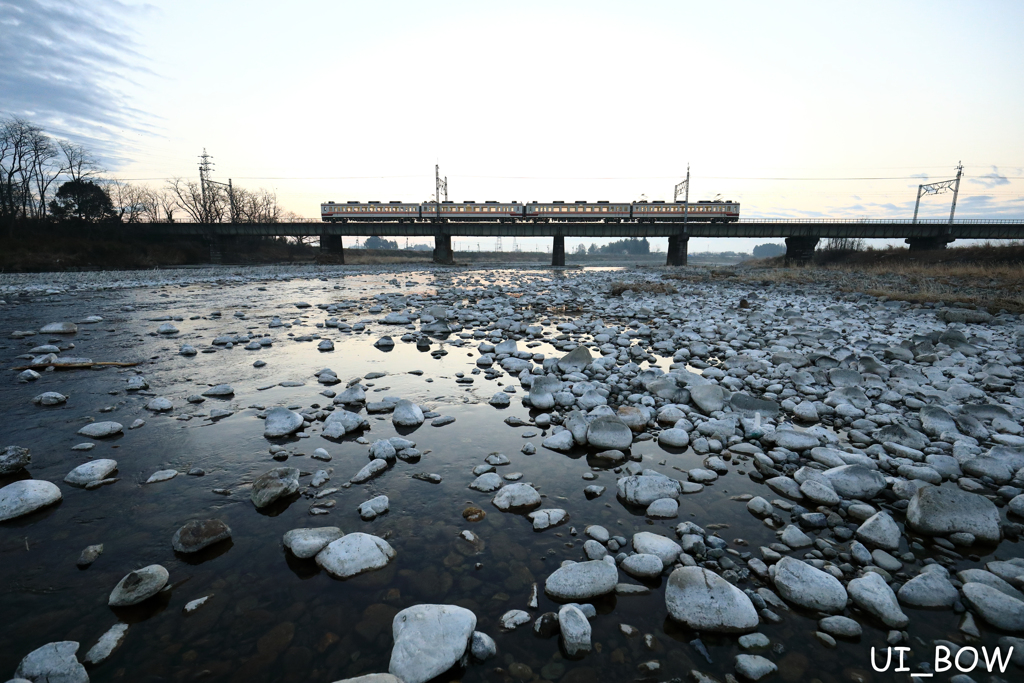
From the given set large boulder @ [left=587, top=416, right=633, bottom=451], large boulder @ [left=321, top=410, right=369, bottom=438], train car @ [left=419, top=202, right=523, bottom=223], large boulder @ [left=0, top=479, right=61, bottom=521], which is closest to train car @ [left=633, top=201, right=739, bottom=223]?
train car @ [left=419, top=202, right=523, bottom=223]

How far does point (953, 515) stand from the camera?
2.68 meters

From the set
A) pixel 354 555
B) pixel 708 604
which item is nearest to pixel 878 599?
pixel 708 604

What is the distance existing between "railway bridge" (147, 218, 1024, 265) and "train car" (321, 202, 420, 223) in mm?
820

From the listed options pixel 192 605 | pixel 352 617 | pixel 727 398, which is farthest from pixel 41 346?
pixel 727 398

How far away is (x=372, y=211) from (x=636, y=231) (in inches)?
1150

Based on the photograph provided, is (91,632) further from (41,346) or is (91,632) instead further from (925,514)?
(41,346)

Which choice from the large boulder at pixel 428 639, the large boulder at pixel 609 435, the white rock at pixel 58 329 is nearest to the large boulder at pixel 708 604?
the large boulder at pixel 428 639

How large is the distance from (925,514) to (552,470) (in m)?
2.44

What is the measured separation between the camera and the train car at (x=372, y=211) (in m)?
47.6

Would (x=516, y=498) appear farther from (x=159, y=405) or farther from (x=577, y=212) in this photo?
(x=577, y=212)

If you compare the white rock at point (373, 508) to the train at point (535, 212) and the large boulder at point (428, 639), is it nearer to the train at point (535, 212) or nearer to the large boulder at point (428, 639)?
the large boulder at point (428, 639)

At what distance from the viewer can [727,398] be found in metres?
4.95

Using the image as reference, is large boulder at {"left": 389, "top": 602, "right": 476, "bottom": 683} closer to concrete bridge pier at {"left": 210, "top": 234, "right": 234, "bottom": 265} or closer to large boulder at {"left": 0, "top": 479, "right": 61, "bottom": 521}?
large boulder at {"left": 0, "top": 479, "right": 61, "bottom": 521}

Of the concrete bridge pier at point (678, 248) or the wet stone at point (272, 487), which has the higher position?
the concrete bridge pier at point (678, 248)
